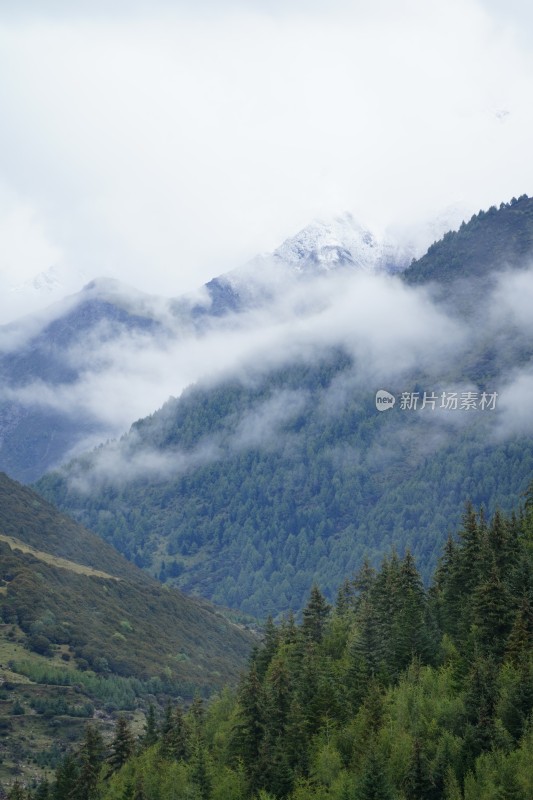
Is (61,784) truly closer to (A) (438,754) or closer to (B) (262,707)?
(B) (262,707)

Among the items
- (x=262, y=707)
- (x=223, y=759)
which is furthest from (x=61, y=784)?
(x=262, y=707)

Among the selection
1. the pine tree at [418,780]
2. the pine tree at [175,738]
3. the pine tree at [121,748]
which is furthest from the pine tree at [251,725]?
the pine tree at [418,780]

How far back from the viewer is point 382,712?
105 meters

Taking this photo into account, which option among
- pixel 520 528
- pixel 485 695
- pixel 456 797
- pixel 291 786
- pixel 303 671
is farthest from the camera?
pixel 520 528

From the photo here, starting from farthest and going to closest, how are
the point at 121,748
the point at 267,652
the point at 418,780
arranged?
1. the point at 267,652
2. the point at 121,748
3. the point at 418,780

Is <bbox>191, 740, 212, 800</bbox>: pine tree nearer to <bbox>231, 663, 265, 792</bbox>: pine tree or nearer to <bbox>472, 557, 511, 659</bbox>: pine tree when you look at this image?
<bbox>231, 663, 265, 792</bbox>: pine tree

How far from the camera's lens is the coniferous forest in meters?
90.4

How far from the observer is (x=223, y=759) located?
11600 cm

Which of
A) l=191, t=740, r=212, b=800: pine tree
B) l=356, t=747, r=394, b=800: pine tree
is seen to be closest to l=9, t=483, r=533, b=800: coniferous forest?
l=356, t=747, r=394, b=800: pine tree

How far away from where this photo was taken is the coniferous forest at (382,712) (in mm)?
90375

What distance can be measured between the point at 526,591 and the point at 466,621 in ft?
29.7

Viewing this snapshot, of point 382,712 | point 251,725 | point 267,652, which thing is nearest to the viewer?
point 382,712

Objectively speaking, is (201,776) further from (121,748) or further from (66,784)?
(66,784)

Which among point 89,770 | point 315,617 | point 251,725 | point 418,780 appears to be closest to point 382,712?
point 251,725
